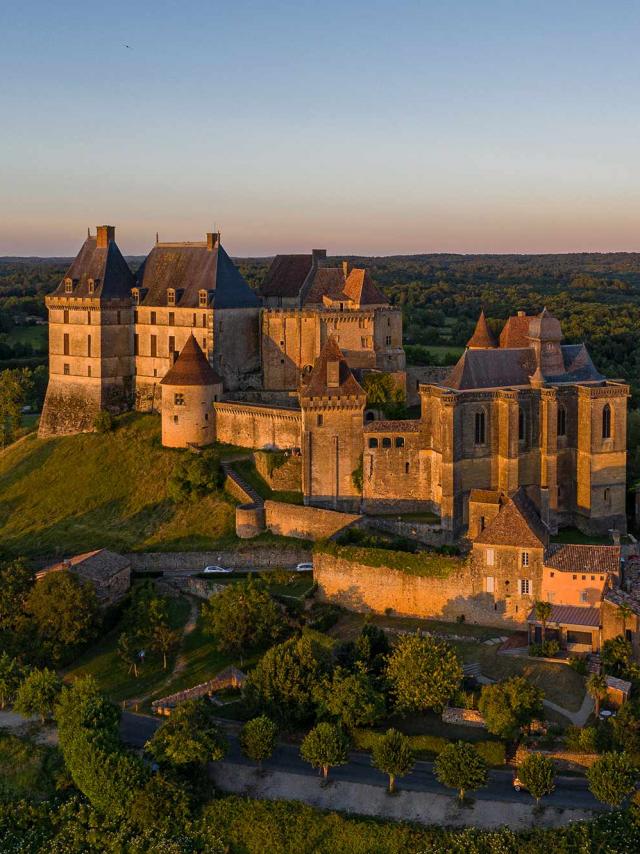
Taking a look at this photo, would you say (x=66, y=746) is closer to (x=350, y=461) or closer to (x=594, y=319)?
(x=350, y=461)

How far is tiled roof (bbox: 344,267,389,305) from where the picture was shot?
6562cm

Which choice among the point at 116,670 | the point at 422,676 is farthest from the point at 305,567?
the point at 422,676

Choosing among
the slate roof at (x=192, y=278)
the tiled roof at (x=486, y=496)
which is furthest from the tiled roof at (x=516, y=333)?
the slate roof at (x=192, y=278)

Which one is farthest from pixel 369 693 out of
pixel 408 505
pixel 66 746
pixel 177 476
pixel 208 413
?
pixel 208 413

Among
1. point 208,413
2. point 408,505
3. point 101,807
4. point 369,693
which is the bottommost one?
point 101,807

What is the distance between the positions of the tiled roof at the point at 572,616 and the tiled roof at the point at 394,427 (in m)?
12.0

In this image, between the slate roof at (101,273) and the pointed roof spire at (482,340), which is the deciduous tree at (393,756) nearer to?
the pointed roof spire at (482,340)

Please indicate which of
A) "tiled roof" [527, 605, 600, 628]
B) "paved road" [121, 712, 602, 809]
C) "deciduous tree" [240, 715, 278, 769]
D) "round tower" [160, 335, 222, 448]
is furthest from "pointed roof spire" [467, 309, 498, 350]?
"deciduous tree" [240, 715, 278, 769]

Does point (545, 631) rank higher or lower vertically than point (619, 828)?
higher

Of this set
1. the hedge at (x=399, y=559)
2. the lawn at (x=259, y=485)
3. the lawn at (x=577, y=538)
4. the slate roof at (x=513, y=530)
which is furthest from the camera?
the lawn at (x=259, y=485)

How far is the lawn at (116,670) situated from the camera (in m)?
45.2

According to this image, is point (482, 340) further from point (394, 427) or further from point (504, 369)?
point (394, 427)

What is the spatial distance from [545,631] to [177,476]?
70.4 ft

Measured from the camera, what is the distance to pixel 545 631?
147 ft
